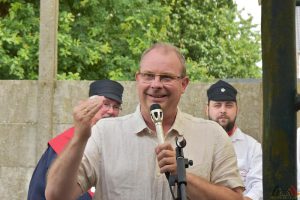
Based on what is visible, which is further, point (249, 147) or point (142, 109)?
point (249, 147)

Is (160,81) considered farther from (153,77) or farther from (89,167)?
(89,167)

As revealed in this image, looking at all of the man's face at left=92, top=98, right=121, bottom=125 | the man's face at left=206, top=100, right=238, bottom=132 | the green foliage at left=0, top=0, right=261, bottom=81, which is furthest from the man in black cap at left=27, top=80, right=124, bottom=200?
the green foliage at left=0, top=0, right=261, bottom=81

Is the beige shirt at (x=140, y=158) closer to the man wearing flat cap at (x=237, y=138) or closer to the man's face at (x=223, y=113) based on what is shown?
the man wearing flat cap at (x=237, y=138)

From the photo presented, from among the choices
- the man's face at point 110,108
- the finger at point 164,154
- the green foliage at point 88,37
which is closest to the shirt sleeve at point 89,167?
the finger at point 164,154

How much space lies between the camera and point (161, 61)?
3.18m

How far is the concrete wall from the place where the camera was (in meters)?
7.61

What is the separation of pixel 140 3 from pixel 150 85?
1078 cm

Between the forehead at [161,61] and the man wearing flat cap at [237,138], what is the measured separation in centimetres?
247

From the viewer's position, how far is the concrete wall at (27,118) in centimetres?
761

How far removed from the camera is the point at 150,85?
121 inches

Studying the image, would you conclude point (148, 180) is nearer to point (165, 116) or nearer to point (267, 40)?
point (165, 116)

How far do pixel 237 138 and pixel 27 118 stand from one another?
2586 mm

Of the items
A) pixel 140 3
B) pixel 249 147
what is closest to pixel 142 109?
pixel 249 147

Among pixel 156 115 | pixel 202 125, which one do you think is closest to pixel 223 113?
pixel 202 125
